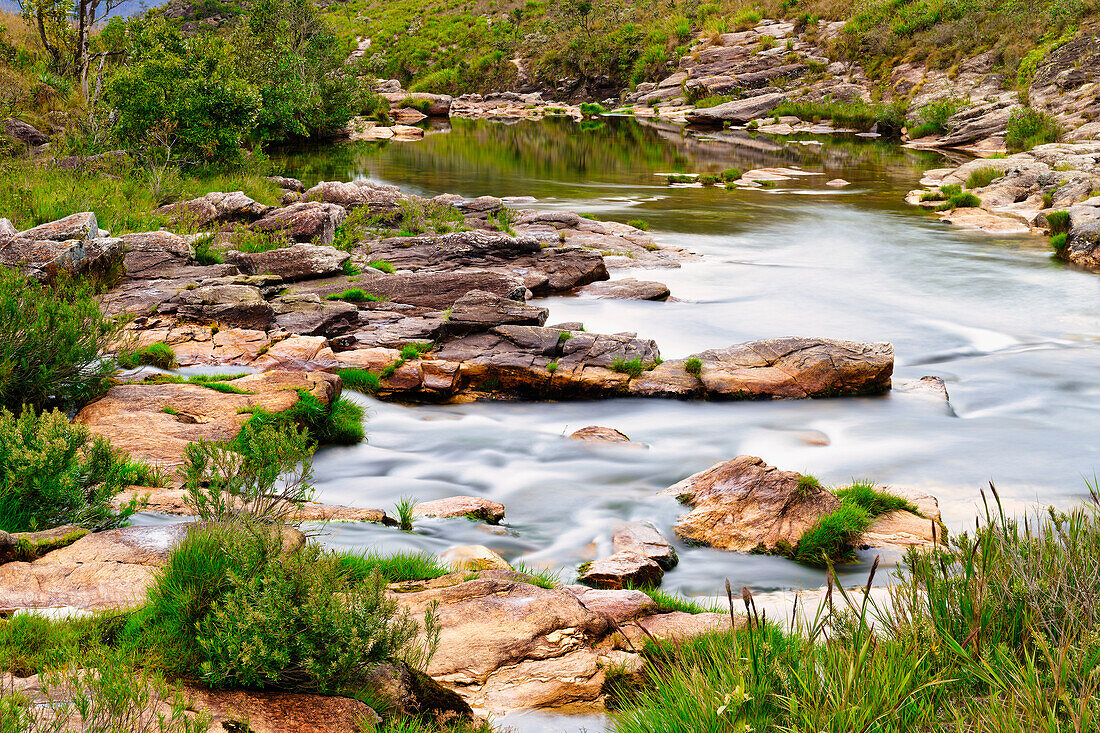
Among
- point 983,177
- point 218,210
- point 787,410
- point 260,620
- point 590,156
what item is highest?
point 590,156

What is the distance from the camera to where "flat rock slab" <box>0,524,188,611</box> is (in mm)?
4605

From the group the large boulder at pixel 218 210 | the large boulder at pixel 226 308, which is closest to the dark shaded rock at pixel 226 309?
the large boulder at pixel 226 308

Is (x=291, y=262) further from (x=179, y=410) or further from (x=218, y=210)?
(x=179, y=410)

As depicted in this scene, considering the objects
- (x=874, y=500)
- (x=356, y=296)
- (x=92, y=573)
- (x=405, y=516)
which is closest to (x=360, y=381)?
(x=356, y=296)

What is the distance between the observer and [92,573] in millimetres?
A: 4938

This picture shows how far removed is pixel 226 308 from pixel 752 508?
9.16 meters

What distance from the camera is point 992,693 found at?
3.18 m

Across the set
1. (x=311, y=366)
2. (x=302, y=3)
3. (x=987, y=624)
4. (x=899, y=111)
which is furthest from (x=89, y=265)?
(x=899, y=111)

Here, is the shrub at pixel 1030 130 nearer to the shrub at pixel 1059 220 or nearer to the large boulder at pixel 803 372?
the shrub at pixel 1059 220

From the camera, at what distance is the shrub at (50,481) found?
584cm

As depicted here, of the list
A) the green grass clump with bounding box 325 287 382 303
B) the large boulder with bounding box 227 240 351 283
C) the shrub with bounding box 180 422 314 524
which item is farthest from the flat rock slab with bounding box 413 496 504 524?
the large boulder with bounding box 227 240 351 283

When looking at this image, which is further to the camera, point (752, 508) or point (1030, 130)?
point (1030, 130)

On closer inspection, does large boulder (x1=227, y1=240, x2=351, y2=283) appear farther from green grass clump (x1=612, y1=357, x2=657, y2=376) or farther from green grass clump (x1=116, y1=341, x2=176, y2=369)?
green grass clump (x1=612, y1=357, x2=657, y2=376)

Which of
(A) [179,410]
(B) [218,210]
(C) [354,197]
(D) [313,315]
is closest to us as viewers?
(A) [179,410]
